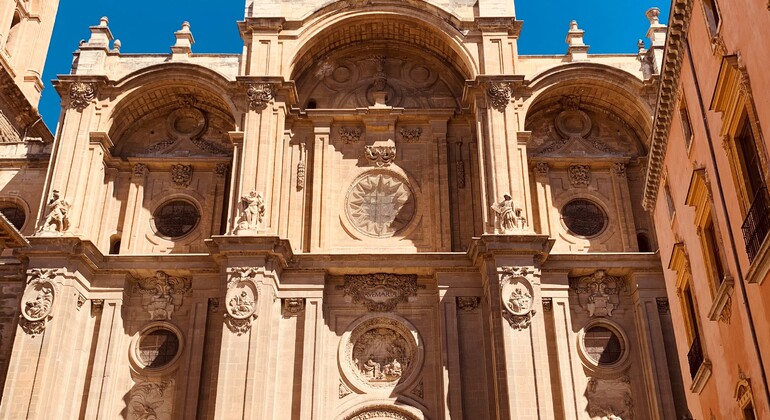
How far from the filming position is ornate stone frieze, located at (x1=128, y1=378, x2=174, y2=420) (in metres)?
21.0

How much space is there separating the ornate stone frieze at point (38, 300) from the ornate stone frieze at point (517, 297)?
12437mm

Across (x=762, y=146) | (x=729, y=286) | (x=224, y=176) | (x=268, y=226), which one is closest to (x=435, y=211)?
(x=268, y=226)

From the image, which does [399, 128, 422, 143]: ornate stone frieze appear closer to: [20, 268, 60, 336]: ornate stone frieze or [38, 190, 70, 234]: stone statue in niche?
[38, 190, 70, 234]: stone statue in niche

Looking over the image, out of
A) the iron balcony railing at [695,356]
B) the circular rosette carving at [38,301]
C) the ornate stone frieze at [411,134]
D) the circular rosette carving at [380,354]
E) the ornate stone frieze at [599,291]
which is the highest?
the ornate stone frieze at [411,134]

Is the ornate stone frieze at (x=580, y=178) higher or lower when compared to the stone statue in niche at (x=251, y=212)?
higher

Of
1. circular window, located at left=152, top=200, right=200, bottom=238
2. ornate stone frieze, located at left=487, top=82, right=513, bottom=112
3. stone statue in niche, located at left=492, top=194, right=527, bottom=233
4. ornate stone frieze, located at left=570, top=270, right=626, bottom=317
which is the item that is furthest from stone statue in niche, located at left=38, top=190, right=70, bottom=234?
ornate stone frieze, located at left=570, top=270, right=626, bottom=317

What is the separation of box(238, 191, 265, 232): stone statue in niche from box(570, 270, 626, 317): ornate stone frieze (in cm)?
956

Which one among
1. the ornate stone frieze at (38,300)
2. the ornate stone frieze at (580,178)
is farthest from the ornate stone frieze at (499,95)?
the ornate stone frieze at (38,300)

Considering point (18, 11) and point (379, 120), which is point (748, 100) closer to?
point (379, 120)

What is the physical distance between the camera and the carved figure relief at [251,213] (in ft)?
69.5

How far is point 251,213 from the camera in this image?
21375 mm

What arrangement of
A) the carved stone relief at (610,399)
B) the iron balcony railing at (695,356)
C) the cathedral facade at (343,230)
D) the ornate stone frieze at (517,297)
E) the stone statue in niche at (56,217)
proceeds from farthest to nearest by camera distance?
1. the stone statue in niche at (56,217)
2. the carved stone relief at (610,399)
3. the cathedral facade at (343,230)
4. the ornate stone frieze at (517,297)
5. the iron balcony railing at (695,356)

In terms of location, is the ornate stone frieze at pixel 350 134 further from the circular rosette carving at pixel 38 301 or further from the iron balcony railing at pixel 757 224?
the iron balcony railing at pixel 757 224

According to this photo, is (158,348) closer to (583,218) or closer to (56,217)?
(56,217)
